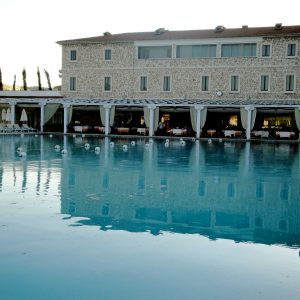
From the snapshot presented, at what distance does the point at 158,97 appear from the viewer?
33.0 m

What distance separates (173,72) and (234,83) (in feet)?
14.5

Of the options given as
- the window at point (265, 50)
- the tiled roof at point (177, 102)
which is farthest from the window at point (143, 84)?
the window at point (265, 50)

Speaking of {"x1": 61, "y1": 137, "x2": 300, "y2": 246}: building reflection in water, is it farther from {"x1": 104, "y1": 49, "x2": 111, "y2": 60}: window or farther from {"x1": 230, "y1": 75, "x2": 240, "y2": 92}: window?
{"x1": 104, "y1": 49, "x2": 111, "y2": 60}: window

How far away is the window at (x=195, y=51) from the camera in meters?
31.9

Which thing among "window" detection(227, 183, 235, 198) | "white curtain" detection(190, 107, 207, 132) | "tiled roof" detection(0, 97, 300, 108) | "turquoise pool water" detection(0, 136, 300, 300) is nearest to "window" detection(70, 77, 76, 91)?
"tiled roof" detection(0, 97, 300, 108)

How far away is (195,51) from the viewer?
32.3 m

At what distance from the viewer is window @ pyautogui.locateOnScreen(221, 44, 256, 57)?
3105 centimetres

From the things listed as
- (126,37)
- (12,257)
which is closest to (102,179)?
(12,257)

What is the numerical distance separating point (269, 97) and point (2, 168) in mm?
21668

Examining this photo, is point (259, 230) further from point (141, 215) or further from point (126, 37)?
point (126, 37)

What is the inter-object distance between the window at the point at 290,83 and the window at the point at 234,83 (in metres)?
3.18

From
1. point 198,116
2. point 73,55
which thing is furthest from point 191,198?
point 73,55

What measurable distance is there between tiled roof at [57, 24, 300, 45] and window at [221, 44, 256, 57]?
74 cm

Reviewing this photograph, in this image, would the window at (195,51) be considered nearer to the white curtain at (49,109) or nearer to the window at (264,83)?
the window at (264,83)
